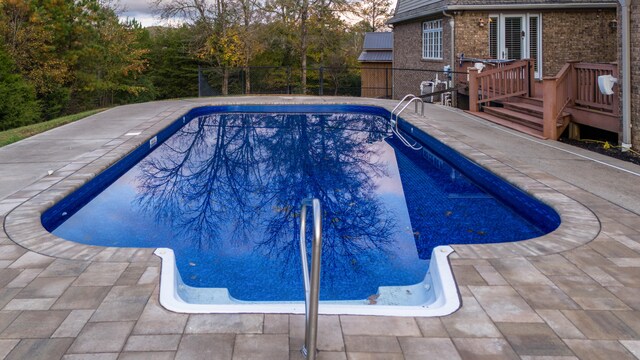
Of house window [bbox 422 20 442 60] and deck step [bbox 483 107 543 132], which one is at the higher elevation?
house window [bbox 422 20 442 60]

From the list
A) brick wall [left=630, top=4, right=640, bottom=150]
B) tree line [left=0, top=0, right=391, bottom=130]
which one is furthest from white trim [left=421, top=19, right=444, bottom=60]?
brick wall [left=630, top=4, right=640, bottom=150]

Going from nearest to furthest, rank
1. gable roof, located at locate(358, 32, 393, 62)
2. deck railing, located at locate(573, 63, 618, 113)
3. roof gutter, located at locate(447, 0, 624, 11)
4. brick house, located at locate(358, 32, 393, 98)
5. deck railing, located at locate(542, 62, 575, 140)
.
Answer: deck railing, located at locate(573, 63, 618, 113) → deck railing, located at locate(542, 62, 575, 140) → roof gutter, located at locate(447, 0, 624, 11) → brick house, located at locate(358, 32, 393, 98) → gable roof, located at locate(358, 32, 393, 62)

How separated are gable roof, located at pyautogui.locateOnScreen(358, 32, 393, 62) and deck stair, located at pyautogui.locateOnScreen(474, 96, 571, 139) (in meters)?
17.6

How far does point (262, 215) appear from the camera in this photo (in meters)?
6.07

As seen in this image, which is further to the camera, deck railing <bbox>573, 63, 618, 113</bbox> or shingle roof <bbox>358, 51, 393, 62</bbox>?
shingle roof <bbox>358, 51, 393, 62</bbox>

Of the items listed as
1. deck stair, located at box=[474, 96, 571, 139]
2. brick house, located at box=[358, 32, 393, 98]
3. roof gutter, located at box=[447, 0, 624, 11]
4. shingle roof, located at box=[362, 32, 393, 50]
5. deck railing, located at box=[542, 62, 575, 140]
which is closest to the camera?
deck railing, located at box=[542, 62, 575, 140]

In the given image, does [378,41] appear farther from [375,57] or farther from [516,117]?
[516,117]

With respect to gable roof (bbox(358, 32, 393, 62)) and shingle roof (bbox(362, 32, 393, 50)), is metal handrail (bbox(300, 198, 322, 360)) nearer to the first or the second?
gable roof (bbox(358, 32, 393, 62))

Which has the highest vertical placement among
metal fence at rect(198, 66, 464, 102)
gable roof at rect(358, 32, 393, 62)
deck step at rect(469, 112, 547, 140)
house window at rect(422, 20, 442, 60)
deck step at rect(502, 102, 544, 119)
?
gable roof at rect(358, 32, 393, 62)

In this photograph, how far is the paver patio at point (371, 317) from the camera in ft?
8.95

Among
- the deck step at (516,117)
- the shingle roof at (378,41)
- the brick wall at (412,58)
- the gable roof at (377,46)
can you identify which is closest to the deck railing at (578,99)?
the deck step at (516,117)

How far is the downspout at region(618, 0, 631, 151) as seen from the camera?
7.64 m

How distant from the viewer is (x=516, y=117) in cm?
1075

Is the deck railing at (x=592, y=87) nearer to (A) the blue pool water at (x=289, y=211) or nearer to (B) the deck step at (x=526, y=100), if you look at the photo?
(B) the deck step at (x=526, y=100)
